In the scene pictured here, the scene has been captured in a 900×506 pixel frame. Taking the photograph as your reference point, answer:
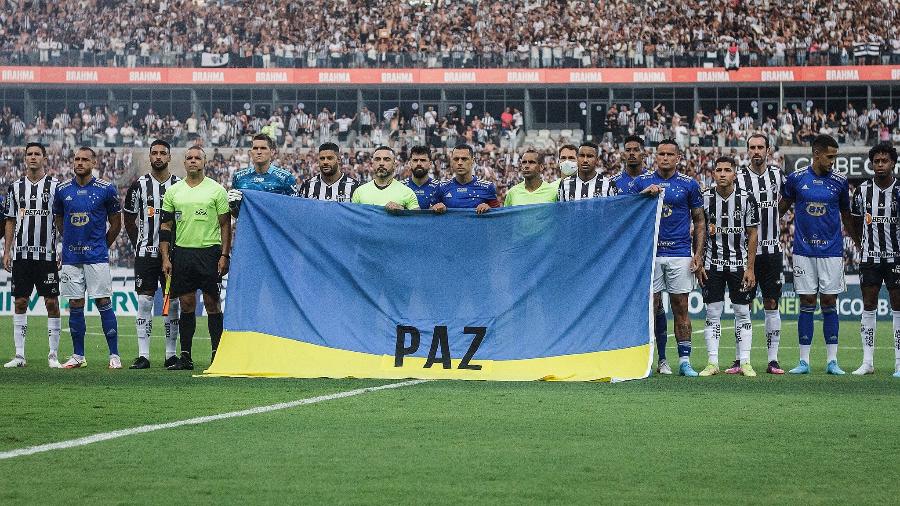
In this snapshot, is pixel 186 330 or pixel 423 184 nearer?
pixel 423 184

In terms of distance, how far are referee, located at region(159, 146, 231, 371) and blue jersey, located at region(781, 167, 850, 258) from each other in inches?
208

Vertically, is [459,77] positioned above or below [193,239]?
above

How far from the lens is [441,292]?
10.5 m

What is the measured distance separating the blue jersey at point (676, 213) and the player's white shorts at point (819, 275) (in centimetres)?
127

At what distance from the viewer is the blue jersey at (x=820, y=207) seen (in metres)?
11.4

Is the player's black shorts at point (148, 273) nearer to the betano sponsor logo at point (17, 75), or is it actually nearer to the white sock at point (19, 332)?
the white sock at point (19, 332)

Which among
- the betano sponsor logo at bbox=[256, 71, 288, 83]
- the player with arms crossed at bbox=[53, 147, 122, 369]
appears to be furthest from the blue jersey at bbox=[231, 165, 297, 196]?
the betano sponsor logo at bbox=[256, 71, 288, 83]

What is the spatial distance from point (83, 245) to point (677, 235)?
218 inches

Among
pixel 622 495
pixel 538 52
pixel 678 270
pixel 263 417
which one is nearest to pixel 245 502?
pixel 622 495

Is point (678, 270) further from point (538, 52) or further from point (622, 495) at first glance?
point (538, 52)

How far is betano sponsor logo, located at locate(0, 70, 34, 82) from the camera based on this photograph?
46.2m

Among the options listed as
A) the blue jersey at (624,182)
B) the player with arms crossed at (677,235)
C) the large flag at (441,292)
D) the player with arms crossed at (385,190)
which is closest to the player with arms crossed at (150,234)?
the large flag at (441,292)

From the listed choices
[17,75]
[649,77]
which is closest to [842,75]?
[649,77]

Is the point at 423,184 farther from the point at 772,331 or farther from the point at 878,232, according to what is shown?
the point at 878,232
